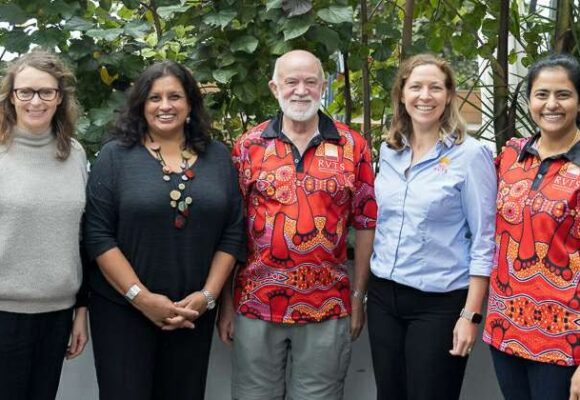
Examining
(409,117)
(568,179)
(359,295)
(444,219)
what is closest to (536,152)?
(568,179)

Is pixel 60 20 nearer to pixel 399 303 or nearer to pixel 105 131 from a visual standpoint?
pixel 105 131

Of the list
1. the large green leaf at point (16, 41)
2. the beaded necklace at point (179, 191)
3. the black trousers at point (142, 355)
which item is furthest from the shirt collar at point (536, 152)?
the large green leaf at point (16, 41)

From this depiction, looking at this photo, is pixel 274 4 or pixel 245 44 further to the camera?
pixel 245 44

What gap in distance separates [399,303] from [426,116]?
645 mm

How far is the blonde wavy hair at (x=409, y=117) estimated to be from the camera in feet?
9.46

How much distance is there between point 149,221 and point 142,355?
18.8 inches

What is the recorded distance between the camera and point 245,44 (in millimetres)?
3445

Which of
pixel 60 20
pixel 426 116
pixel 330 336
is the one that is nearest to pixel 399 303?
pixel 330 336

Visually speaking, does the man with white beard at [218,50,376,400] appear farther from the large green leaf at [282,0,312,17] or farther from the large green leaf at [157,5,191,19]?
the large green leaf at [157,5,191,19]

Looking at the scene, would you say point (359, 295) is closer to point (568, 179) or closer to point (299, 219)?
point (299, 219)

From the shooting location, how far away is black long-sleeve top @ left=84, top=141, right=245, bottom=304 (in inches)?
112

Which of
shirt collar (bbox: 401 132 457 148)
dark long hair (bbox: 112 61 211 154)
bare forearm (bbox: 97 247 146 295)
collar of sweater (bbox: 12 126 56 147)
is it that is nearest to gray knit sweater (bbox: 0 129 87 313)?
collar of sweater (bbox: 12 126 56 147)

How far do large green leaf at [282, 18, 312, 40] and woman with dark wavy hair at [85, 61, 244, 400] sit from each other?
468 mm

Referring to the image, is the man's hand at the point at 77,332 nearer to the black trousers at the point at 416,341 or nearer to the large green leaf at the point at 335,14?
Answer: the black trousers at the point at 416,341
